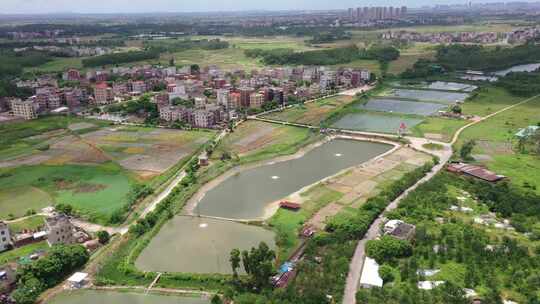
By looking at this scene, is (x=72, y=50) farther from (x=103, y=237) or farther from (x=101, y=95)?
(x=103, y=237)

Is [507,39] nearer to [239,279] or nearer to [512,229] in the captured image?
[512,229]

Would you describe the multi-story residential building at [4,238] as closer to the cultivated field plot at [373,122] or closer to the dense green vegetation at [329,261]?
the dense green vegetation at [329,261]

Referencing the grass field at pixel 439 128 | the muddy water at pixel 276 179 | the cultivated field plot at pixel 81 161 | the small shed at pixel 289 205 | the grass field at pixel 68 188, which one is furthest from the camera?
the grass field at pixel 439 128

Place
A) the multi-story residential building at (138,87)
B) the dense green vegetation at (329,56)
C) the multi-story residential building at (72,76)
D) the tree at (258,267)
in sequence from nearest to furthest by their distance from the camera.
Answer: the tree at (258,267) < the multi-story residential building at (138,87) < the multi-story residential building at (72,76) < the dense green vegetation at (329,56)

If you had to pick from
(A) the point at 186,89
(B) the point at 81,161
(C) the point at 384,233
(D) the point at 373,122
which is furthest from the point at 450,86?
(B) the point at 81,161

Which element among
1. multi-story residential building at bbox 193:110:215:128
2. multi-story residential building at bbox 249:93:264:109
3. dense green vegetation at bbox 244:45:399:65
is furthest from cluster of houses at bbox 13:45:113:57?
multi-story residential building at bbox 193:110:215:128

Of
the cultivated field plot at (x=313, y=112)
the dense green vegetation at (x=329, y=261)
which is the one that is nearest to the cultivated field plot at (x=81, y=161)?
the cultivated field plot at (x=313, y=112)

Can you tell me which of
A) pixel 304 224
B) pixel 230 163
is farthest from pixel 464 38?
pixel 304 224

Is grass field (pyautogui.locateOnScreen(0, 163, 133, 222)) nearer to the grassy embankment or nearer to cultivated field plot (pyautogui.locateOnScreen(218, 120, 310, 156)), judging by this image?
the grassy embankment
